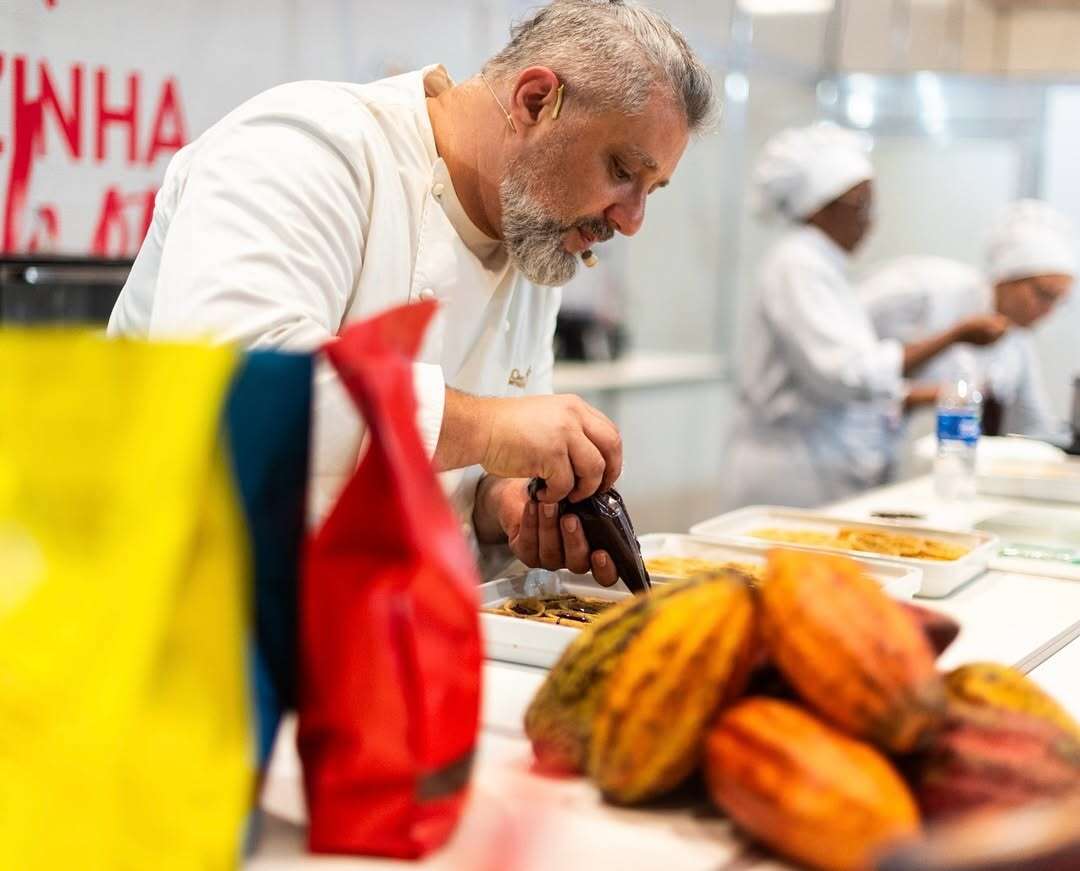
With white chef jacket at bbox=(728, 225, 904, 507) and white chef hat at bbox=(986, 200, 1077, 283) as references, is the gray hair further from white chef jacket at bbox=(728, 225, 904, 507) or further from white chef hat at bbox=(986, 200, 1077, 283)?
white chef hat at bbox=(986, 200, 1077, 283)

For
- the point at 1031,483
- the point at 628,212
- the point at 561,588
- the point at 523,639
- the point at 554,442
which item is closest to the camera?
the point at 523,639

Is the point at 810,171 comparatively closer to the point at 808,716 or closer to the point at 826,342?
the point at 826,342

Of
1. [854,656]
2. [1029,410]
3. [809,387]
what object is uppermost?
[854,656]

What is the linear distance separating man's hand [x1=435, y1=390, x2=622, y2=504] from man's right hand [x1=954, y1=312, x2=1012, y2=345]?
2791mm

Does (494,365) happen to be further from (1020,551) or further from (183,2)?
(183,2)

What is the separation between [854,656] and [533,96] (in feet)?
3.82

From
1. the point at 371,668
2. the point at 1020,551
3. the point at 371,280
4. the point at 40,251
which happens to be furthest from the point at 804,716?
the point at 40,251

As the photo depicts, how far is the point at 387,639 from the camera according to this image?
74 centimetres

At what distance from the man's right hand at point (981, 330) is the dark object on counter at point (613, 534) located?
2763 millimetres

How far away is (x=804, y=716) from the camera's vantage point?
78 centimetres

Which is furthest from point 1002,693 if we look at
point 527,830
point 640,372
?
point 640,372

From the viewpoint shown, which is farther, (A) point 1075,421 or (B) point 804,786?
(A) point 1075,421

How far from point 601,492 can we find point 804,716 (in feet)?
2.46

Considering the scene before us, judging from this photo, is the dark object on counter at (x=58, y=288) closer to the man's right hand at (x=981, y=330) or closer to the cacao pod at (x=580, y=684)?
the cacao pod at (x=580, y=684)
